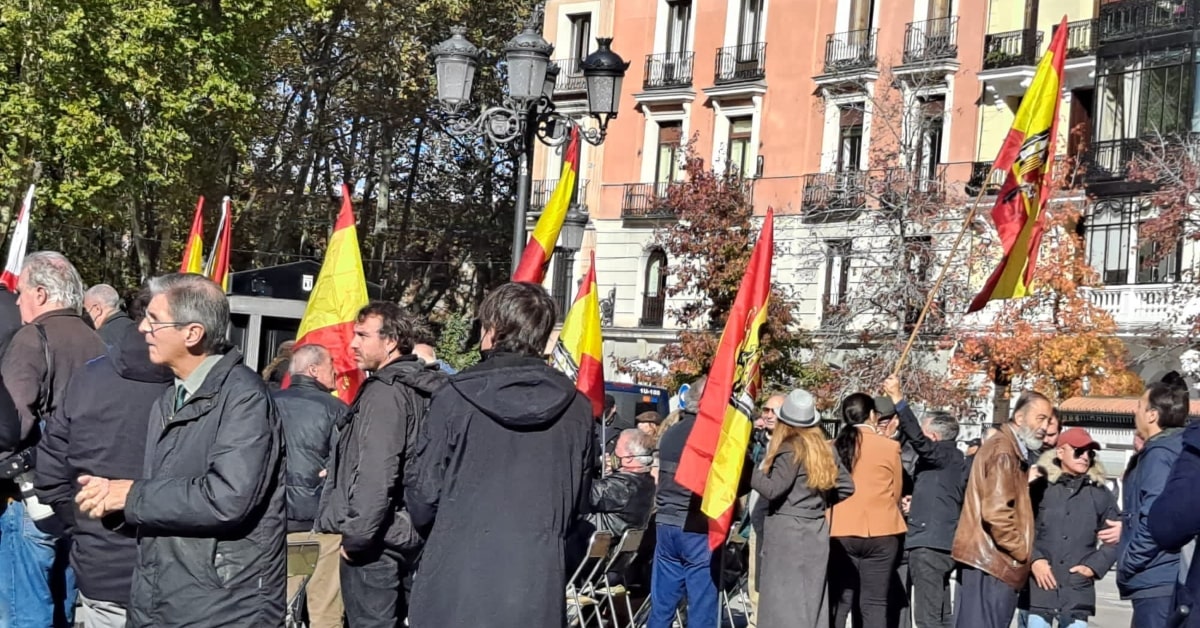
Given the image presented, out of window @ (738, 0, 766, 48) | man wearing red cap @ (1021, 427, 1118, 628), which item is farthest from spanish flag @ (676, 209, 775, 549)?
window @ (738, 0, 766, 48)

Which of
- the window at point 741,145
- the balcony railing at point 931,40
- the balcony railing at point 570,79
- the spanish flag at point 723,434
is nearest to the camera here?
the spanish flag at point 723,434

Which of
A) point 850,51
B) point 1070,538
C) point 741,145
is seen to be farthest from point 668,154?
point 1070,538

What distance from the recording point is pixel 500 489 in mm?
5766

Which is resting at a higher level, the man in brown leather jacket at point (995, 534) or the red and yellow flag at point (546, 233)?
the red and yellow flag at point (546, 233)

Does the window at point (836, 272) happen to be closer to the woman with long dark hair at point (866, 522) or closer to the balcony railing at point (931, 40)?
the balcony railing at point (931, 40)

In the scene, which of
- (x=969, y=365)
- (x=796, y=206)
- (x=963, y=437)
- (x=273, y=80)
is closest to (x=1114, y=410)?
(x=969, y=365)

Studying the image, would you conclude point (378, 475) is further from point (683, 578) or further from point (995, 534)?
point (683, 578)

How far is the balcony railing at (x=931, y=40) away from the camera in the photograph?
123ft

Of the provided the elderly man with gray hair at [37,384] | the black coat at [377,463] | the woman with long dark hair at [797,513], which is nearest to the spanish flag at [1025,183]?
the woman with long dark hair at [797,513]

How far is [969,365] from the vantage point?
1316 inches

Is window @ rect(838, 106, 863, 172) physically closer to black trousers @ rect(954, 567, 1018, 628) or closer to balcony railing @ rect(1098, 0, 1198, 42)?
balcony railing @ rect(1098, 0, 1198, 42)

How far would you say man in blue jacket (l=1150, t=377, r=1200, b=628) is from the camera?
229 inches

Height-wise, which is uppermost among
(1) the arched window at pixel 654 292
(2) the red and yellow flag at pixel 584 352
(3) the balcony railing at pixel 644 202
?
(3) the balcony railing at pixel 644 202

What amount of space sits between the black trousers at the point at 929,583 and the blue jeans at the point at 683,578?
5.19 ft
